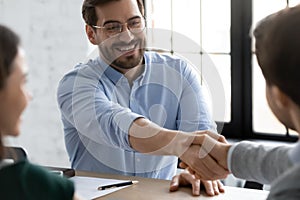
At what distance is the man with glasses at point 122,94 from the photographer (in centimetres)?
221

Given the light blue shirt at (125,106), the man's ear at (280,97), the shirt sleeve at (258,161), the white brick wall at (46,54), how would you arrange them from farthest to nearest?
the white brick wall at (46,54) < the light blue shirt at (125,106) < the shirt sleeve at (258,161) < the man's ear at (280,97)

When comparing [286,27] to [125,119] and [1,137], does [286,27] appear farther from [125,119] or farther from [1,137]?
[125,119]

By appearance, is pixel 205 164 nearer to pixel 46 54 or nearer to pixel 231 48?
pixel 231 48

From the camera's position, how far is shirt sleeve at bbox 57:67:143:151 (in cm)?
201

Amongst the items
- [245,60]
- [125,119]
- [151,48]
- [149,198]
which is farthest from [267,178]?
[151,48]

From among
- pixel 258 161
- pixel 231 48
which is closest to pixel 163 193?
pixel 258 161

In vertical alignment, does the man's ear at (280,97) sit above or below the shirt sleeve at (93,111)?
above

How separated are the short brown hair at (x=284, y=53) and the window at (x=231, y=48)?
78.3 inches

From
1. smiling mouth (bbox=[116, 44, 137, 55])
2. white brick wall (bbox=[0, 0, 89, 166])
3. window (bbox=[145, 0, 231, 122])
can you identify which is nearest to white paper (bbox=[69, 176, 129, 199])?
smiling mouth (bbox=[116, 44, 137, 55])

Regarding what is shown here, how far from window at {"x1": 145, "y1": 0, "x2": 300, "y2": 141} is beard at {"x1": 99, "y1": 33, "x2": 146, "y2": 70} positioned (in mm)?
1042

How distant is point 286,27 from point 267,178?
55 centimetres

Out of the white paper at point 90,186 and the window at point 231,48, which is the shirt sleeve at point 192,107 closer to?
the white paper at point 90,186

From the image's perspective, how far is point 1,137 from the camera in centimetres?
119

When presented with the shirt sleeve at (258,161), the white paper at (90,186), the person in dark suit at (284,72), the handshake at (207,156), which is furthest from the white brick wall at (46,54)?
the person in dark suit at (284,72)
